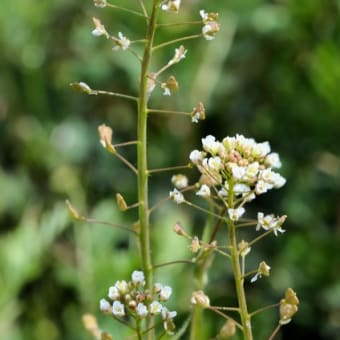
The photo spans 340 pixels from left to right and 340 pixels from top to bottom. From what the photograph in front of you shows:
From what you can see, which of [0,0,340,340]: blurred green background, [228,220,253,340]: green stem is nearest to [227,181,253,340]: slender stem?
[228,220,253,340]: green stem

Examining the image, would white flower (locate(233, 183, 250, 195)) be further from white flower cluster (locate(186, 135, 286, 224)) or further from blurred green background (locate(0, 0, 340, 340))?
blurred green background (locate(0, 0, 340, 340))

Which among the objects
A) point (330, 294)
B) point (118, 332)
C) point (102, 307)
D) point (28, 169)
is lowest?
point (28, 169)

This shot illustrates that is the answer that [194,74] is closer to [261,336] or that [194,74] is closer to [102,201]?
[102,201]

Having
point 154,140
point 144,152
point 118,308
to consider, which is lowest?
point 154,140

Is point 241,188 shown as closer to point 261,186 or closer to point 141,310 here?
point 261,186

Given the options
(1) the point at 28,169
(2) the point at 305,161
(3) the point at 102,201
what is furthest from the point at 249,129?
(1) the point at 28,169

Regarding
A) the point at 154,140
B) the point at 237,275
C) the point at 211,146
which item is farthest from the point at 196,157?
the point at 154,140
